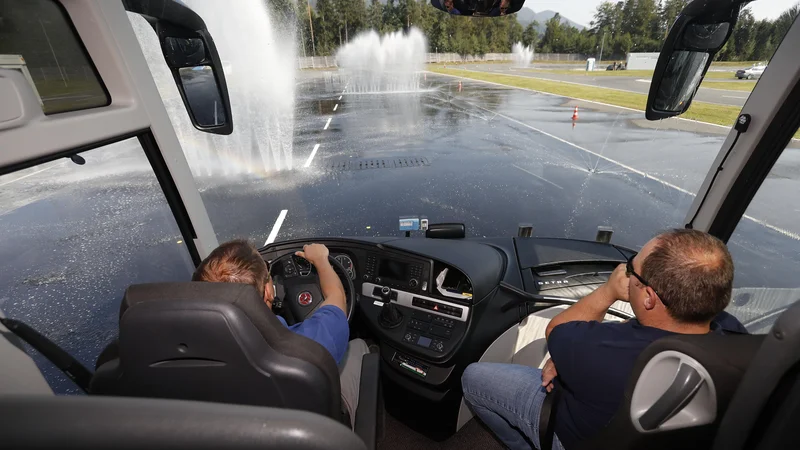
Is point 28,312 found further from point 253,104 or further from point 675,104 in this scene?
point 253,104

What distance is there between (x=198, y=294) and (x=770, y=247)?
10.8 ft

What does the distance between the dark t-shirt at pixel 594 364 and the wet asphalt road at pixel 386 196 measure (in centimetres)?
132

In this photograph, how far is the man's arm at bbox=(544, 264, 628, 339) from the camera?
1.75 metres

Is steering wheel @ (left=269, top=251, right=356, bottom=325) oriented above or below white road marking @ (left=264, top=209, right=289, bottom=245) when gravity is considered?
above

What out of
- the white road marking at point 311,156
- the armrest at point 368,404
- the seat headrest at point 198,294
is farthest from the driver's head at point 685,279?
the white road marking at point 311,156

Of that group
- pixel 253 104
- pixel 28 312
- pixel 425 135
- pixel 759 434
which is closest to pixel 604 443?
pixel 759 434

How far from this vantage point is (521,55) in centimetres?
4281

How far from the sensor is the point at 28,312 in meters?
1.71

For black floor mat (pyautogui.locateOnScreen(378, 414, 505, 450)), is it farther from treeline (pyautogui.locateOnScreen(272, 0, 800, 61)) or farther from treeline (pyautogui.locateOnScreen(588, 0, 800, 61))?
treeline (pyautogui.locateOnScreen(272, 0, 800, 61))

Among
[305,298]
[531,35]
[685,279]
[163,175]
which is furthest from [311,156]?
[531,35]

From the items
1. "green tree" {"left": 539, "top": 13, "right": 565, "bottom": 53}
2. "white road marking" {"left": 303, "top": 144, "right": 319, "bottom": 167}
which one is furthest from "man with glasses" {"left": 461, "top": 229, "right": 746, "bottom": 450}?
"green tree" {"left": 539, "top": 13, "right": 565, "bottom": 53}

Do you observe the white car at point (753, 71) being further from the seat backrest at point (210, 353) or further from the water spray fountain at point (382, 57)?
the water spray fountain at point (382, 57)

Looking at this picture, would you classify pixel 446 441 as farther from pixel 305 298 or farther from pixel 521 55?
pixel 521 55

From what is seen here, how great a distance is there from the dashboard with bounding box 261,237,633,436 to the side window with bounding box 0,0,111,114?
1.32 metres
